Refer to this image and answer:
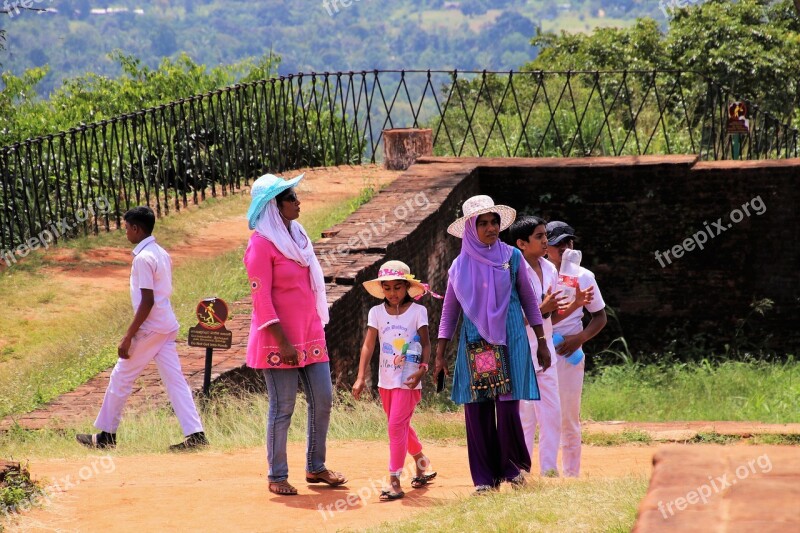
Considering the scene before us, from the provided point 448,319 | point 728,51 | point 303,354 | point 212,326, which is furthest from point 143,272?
point 728,51

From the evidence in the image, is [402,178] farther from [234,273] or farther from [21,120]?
[21,120]

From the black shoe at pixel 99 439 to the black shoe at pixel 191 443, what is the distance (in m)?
0.38

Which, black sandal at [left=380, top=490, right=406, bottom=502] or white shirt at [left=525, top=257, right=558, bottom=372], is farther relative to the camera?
white shirt at [left=525, top=257, right=558, bottom=372]

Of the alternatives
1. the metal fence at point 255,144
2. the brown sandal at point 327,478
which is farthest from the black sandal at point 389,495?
the metal fence at point 255,144

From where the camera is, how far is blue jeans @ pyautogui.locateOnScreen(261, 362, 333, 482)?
6.29 meters

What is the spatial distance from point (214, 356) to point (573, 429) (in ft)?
9.77

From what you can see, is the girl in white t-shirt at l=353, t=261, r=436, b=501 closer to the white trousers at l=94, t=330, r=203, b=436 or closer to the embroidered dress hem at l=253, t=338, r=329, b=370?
the embroidered dress hem at l=253, t=338, r=329, b=370

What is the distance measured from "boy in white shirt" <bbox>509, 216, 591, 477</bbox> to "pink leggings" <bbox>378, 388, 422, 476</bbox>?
65 centimetres

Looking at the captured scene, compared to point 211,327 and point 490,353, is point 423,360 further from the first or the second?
point 211,327

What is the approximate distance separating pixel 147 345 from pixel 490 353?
2.41 metres

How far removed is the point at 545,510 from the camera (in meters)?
5.12

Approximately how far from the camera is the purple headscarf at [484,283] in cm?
621

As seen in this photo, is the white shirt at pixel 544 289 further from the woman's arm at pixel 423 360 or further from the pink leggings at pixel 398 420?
the pink leggings at pixel 398 420

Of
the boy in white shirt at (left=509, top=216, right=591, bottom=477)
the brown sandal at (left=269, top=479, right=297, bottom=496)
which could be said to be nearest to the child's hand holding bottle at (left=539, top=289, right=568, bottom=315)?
the boy in white shirt at (left=509, top=216, right=591, bottom=477)
